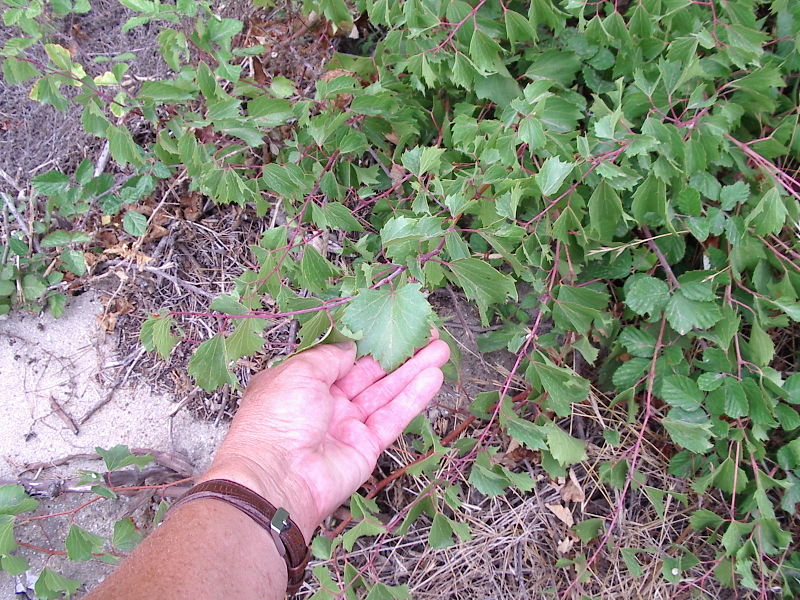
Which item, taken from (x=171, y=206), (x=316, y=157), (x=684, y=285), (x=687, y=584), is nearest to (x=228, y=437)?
(x=316, y=157)

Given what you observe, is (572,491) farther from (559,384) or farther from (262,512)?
(262,512)

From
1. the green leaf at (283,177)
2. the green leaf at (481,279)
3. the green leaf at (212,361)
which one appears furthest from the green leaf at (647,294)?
the green leaf at (212,361)

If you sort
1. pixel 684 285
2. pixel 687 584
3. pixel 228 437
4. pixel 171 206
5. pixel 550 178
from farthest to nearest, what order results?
pixel 171 206 < pixel 687 584 < pixel 684 285 < pixel 228 437 < pixel 550 178

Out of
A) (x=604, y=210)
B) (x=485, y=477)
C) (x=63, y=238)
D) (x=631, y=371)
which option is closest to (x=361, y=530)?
(x=485, y=477)

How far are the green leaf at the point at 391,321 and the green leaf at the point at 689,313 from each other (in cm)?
89

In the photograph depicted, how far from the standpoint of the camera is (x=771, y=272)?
1.82m

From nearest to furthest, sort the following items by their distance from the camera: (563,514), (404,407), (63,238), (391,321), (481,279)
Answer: (391,321) → (481,279) → (404,407) → (563,514) → (63,238)

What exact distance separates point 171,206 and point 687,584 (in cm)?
241

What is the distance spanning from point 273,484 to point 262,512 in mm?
86

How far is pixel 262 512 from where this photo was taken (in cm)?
134

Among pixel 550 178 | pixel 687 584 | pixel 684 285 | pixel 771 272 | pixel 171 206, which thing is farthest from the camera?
pixel 171 206

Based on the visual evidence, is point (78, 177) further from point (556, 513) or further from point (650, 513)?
point (650, 513)

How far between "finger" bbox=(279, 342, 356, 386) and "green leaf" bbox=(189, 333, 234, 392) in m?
0.15

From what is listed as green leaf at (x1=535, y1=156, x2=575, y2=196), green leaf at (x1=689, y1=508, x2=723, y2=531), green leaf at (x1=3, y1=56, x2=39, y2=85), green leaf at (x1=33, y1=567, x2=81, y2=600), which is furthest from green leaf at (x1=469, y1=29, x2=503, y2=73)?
green leaf at (x1=33, y1=567, x2=81, y2=600)
